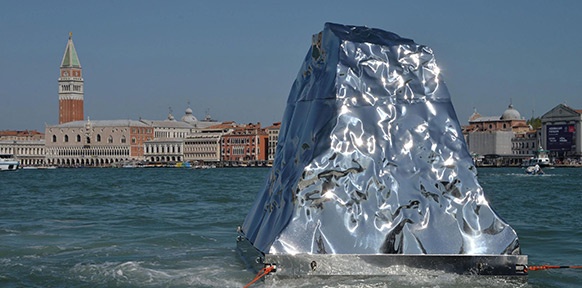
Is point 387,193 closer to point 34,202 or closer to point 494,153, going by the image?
point 34,202

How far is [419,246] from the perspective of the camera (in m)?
8.42

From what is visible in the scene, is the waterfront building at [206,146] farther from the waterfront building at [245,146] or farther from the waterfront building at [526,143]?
the waterfront building at [526,143]

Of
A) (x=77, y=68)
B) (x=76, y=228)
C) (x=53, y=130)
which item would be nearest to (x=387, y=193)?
(x=76, y=228)

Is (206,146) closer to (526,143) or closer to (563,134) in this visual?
(526,143)

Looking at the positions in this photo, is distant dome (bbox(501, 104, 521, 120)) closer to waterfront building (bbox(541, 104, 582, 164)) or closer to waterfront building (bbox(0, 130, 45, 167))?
waterfront building (bbox(541, 104, 582, 164))

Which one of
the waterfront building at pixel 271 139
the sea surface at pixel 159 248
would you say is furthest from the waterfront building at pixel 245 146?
the sea surface at pixel 159 248

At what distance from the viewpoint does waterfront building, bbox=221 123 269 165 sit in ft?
381

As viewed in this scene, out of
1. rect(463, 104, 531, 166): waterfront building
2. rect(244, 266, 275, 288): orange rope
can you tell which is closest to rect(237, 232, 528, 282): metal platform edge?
rect(244, 266, 275, 288): orange rope

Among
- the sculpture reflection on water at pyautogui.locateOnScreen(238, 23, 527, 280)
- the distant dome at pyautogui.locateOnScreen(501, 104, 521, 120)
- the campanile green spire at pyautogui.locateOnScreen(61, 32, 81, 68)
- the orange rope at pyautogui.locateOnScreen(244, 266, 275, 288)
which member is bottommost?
the orange rope at pyautogui.locateOnScreen(244, 266, 275, 288)

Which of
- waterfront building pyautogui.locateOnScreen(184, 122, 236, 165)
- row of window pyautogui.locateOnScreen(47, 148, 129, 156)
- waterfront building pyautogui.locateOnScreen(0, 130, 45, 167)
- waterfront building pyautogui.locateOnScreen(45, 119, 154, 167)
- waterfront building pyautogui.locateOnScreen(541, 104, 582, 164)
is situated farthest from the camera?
waterfront building pyautogui.locateOnScreen(0, 130, 45, 167)

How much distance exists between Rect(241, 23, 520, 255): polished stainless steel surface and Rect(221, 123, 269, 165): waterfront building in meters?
106

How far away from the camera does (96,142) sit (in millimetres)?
126812

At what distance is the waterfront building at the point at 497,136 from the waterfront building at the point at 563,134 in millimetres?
5288

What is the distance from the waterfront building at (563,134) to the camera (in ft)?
359
